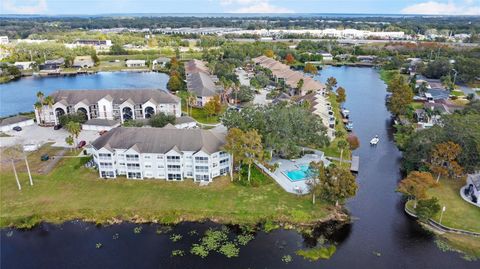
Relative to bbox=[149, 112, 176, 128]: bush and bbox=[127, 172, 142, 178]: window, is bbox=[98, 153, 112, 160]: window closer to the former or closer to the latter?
bbox=[127, 172, 142, 178]: window

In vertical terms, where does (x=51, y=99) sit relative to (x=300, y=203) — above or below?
above

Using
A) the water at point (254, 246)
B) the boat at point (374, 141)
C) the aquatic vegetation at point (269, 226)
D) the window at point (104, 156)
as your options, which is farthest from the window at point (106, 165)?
the boat at point (374, 141)

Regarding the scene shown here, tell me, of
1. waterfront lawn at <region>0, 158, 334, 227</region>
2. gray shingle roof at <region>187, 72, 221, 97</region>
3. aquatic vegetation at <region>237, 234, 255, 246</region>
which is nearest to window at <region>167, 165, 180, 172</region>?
waterfront lawn at <region>0, 158, 334, 227</region>

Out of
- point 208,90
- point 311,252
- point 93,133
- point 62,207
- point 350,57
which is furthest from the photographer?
point 350,57

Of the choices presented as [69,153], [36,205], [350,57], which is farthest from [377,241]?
[350,57]

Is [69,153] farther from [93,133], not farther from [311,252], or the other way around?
[311,252]

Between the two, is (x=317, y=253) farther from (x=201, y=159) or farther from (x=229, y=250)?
(x=201, y=159)

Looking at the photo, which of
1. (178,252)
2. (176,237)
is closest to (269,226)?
(176,237)
